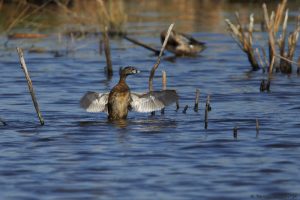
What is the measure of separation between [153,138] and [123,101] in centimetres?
110

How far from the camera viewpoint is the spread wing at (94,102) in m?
13.1

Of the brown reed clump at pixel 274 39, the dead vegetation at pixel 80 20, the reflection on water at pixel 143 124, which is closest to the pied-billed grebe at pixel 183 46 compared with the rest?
the dead vegetation at pixel 80 20

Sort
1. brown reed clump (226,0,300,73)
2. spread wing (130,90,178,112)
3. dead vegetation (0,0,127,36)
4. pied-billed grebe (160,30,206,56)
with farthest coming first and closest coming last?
dead vegetation (0,0,127,36) < pied-billed grebe (160,30,206,56) < brown reed clump (226,0,300,73) < spread wing (130,90,178,112)

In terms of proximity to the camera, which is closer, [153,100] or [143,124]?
[153,100]

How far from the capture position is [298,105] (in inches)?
597

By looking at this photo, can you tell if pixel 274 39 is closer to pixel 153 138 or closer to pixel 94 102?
pixel 94 102

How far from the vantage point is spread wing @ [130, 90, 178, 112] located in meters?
12.8

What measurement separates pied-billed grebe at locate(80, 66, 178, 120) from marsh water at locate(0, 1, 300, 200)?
241mm

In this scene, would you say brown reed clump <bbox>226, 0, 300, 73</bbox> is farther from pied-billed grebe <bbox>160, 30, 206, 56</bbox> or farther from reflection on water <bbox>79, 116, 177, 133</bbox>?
reflection on water <bbox>79, 116, 177, 133</bbox>

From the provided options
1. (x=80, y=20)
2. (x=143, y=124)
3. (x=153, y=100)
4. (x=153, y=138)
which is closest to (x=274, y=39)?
(x=143, y=124)

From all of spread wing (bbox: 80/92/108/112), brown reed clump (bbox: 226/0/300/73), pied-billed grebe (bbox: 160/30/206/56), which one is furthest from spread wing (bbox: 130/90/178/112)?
pied-billed grebe (bbox: 160/30/206/56)

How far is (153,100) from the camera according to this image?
13.0 metres

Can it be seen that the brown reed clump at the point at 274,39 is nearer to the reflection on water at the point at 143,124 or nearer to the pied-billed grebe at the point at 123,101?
the reflection on water at the point at 143,124

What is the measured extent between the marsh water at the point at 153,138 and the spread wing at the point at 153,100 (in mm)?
295
